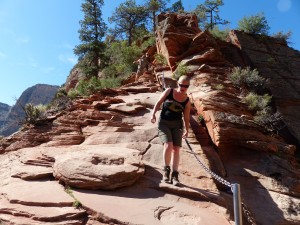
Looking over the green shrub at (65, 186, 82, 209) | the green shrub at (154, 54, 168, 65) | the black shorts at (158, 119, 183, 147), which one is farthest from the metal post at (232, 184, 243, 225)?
the green shrub at (154, 54, 168, 65)

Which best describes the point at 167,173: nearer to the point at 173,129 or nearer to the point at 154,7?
the point at 173,129

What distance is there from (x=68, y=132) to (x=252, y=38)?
13.0 m

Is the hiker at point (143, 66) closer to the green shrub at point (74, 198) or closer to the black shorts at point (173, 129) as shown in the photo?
the black shorts at point (173, 129)

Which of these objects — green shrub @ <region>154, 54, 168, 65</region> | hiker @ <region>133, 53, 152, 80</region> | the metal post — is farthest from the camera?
hiker @ <region>133, 53, 152, 80</region>

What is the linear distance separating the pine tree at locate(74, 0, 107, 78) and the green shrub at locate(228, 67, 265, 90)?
14.7 meters

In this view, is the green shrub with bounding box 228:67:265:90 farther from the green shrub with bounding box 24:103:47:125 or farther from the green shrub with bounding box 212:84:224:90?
the green shrub with bounding box 24:103:47:125

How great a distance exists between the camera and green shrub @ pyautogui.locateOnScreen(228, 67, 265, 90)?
38.5 ft

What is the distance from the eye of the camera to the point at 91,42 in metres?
24.9

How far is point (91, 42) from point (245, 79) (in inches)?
639

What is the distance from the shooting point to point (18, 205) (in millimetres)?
4805

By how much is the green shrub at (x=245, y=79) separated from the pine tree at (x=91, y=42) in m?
14.7

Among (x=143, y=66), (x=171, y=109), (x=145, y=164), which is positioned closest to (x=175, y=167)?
(x=145, y=164)

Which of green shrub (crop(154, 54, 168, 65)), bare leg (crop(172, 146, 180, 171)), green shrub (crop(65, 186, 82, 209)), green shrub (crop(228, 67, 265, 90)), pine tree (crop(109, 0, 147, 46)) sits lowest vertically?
green shrub (crop(65, 186, 82, 209))

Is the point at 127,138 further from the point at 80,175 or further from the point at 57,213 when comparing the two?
the point at 57,213
